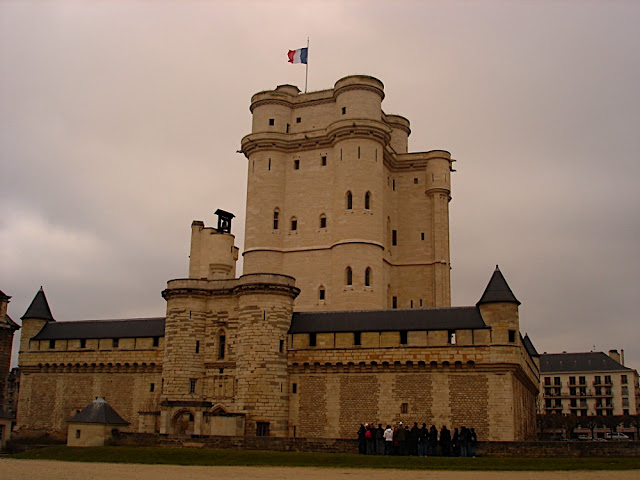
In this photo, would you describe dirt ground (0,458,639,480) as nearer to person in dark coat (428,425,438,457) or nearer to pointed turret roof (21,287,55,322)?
person in dark coat (428,425,438,457)

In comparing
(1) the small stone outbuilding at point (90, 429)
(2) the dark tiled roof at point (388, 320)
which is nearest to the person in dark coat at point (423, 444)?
(2) the dark tiled roof at point (388, 320)

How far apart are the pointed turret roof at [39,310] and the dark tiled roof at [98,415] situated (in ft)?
44.5

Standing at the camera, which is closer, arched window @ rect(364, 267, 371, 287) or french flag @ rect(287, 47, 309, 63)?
arched window @ rect(364, 267, 371, 287)

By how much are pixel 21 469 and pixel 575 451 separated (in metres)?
20.2

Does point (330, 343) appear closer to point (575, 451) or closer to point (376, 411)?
point (376, 411)

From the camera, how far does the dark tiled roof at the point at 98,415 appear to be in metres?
37.7

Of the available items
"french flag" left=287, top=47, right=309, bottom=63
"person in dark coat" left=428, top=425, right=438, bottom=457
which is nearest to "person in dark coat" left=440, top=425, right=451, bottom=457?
"person in dark coat" left=428, top=425, right=438, bottom=457

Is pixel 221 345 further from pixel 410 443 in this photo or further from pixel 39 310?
pixel 39 310

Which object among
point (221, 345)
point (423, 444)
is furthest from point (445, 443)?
point (221, 345)

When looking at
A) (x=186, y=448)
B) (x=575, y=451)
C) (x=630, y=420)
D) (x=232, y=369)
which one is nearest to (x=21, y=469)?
(x=186, y=448)

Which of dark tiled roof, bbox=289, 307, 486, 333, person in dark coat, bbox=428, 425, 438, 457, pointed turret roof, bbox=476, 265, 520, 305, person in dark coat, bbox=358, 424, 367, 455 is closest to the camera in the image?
person in dark coat, bbox=358, 424, 367, 455

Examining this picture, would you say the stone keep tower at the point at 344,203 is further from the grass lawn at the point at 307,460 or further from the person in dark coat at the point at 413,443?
the grass lawn at the point at 307,460

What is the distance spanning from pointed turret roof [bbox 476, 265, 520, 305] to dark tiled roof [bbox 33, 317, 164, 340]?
1966 centimetres

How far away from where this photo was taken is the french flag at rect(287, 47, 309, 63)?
182 feet
